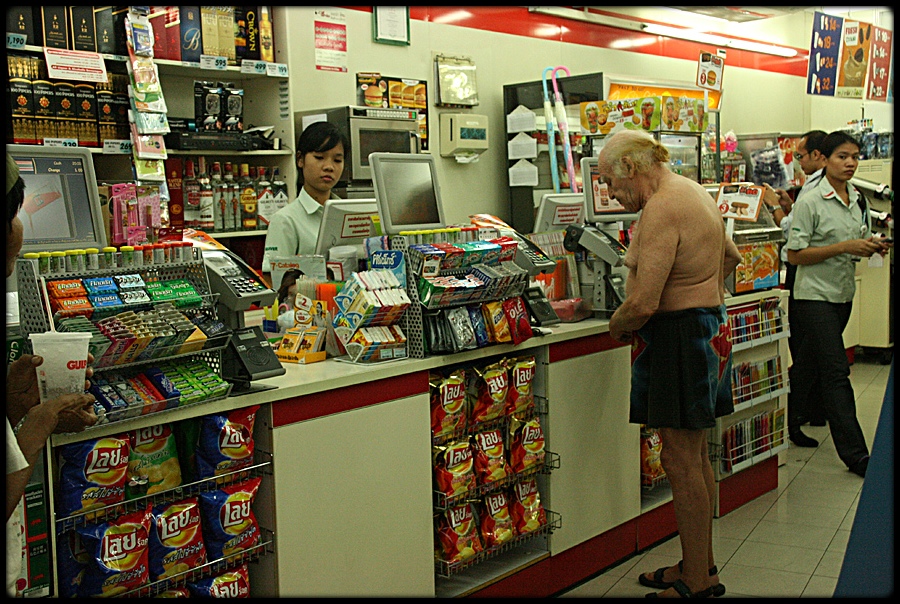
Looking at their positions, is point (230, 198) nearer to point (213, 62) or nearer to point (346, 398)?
point (213, 62)

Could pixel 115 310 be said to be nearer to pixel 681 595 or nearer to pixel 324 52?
pixel 681 595

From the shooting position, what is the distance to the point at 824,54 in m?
7.07

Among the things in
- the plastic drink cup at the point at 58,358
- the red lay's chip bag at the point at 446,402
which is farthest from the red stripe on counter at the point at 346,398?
the plastic drink cup at the point at 58,358

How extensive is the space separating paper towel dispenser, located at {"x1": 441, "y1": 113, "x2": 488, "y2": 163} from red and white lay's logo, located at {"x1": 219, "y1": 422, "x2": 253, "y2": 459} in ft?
14.9

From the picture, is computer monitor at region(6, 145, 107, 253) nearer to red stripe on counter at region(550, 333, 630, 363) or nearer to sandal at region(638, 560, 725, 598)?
red stripe on counter at region(550, 333, 630, 363)

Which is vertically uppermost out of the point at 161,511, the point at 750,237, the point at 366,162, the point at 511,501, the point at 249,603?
the point at 366,162

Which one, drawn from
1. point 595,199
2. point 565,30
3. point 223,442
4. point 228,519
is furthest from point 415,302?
point 565,30

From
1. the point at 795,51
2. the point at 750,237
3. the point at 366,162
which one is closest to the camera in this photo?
the point at 750,237

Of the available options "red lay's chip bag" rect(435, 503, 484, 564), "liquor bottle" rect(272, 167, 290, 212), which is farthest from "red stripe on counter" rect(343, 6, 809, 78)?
"red lay's chip bag" rect(435, 503, 484, 564)

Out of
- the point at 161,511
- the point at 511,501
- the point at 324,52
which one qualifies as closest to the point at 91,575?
the point at 161,511

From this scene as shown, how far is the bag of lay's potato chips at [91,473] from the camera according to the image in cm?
231

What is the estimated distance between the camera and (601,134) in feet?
16.8

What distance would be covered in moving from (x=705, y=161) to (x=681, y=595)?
179 inches

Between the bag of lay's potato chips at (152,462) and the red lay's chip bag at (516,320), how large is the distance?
1.45 meters
